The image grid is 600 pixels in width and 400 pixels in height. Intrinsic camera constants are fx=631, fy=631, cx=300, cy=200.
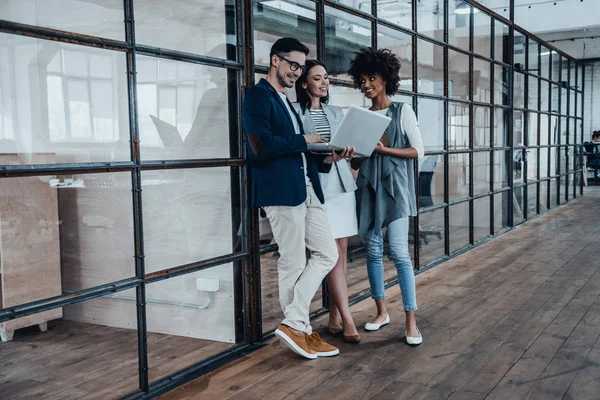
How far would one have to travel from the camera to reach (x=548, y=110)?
852 cm

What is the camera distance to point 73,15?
2.04 m

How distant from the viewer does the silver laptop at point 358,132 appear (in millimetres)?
2545

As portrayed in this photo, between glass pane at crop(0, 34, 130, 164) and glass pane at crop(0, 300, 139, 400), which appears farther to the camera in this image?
glass pane at crop(0, 300, 139, 400)

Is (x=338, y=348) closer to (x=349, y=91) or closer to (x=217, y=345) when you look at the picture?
(x=217, y=345)

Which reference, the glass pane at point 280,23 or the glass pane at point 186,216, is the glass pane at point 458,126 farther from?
the glass pane at point 186,216

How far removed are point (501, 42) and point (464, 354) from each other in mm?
4611

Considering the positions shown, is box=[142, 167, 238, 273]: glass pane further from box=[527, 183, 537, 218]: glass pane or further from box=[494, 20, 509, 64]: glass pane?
box=[527, 183, 537, 218]: glass pane

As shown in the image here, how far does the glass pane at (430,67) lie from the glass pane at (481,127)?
3.08ft

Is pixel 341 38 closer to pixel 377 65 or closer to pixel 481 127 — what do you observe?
pixel 377 65

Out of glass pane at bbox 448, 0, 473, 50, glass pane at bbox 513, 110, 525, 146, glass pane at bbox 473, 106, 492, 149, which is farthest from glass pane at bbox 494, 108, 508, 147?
glass pane at bbox 448, 0, 473, 50

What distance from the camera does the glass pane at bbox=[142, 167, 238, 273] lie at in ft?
8.03

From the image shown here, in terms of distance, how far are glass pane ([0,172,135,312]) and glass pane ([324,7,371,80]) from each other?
5.58 ft

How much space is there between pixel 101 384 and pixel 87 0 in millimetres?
1375

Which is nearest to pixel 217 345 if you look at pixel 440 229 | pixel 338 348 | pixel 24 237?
pixel 338 348
